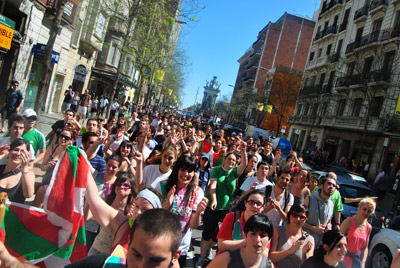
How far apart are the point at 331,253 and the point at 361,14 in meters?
33.0

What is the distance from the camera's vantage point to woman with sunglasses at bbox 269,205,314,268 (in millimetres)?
3502

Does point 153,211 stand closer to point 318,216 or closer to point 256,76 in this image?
point 318,216

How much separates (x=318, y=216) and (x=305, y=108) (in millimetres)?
37512

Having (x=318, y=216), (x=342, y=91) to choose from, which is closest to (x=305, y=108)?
(x=342, y=91)

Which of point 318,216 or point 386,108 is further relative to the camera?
point 386,108

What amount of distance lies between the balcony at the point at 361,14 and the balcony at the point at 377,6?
74 centimetres

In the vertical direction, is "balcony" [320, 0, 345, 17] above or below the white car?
above

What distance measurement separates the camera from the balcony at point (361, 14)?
30.3 meters

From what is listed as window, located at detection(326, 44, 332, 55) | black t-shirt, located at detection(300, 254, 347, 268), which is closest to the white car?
black t-shirt, located at detection(300, 254, 347, 268)

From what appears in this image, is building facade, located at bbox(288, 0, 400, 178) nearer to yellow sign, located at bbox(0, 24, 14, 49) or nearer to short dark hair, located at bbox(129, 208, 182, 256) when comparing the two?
short dark hair, located at bbox(129, 208, 182, 256)

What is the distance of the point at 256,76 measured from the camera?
71.4 meters

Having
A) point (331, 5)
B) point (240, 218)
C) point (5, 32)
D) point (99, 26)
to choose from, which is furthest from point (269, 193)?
point (331, 5)

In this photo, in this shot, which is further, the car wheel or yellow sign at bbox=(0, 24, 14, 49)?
yellow sign at bbox=(0, 24, 14, 49)

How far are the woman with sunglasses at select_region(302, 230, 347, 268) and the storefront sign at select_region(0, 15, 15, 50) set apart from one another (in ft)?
45.3
